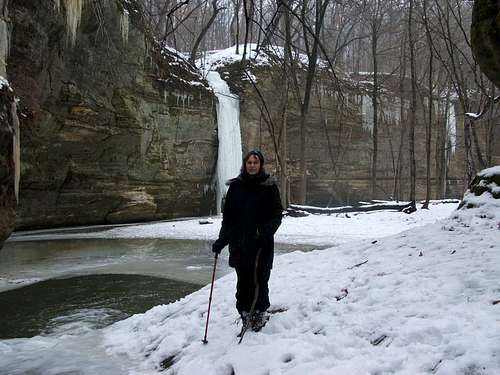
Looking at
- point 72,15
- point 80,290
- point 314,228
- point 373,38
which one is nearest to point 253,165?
point 80,290

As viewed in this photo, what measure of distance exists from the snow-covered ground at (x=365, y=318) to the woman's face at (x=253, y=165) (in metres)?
1.40

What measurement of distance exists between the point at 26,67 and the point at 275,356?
522 inches

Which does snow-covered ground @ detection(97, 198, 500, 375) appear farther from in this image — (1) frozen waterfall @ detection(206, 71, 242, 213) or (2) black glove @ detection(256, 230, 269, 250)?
(1) frozen waterfall @ detection(206, 71, 242, 213)

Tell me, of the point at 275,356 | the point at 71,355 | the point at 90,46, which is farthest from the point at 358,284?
the point at 90,46

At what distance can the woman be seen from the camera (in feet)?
12.8

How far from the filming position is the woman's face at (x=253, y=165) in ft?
12.9

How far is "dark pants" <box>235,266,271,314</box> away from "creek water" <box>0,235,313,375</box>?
123 centimetres

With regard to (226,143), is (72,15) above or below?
above

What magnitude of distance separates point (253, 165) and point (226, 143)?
61.3 ft

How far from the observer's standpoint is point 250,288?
402 cm

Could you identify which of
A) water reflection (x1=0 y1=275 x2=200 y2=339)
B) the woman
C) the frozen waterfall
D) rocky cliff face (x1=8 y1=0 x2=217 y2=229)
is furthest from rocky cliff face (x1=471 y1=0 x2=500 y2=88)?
the frozen waterfall

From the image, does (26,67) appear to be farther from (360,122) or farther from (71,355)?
(360,122)

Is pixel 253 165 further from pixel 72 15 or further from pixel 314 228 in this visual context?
pixel 72 15

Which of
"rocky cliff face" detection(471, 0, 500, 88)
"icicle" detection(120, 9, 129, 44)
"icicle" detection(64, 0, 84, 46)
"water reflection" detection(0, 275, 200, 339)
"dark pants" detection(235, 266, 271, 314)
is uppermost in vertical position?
"icicle" detection(120, 9, 129, 44)
